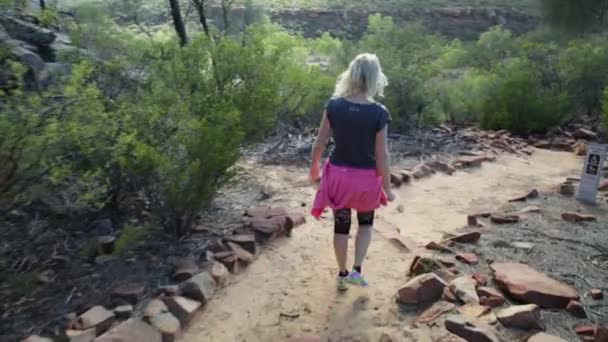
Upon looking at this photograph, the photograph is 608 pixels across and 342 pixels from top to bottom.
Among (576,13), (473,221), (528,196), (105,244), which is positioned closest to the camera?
(105,244)

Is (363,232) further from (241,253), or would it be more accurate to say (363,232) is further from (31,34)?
(31,34)

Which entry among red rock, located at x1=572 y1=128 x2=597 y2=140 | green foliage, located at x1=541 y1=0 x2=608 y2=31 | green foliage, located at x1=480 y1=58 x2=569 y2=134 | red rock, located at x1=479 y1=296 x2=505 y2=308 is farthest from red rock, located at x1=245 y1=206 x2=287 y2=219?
green foliage, located at x1=541 y1=0 x2=608 y2=31

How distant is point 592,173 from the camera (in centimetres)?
576

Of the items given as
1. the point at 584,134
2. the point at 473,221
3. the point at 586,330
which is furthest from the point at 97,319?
the point at 584,134

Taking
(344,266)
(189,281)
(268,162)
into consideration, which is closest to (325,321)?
(344,266)

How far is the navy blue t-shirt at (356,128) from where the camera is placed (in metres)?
3.59

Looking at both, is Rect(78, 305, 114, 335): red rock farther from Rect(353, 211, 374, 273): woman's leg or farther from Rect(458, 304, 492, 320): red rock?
Rect(458, 304, 492, 320): red rock

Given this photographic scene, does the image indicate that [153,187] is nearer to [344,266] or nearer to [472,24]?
[344,266]

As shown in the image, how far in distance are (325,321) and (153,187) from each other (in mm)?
1787

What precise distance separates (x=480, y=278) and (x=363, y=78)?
158 centimetres

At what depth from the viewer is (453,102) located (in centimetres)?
1152

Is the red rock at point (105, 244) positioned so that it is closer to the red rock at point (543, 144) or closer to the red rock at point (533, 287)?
the red rock at point (533, 287)

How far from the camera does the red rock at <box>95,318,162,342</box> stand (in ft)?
9.78

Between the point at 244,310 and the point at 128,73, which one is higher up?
the point at 128,73
